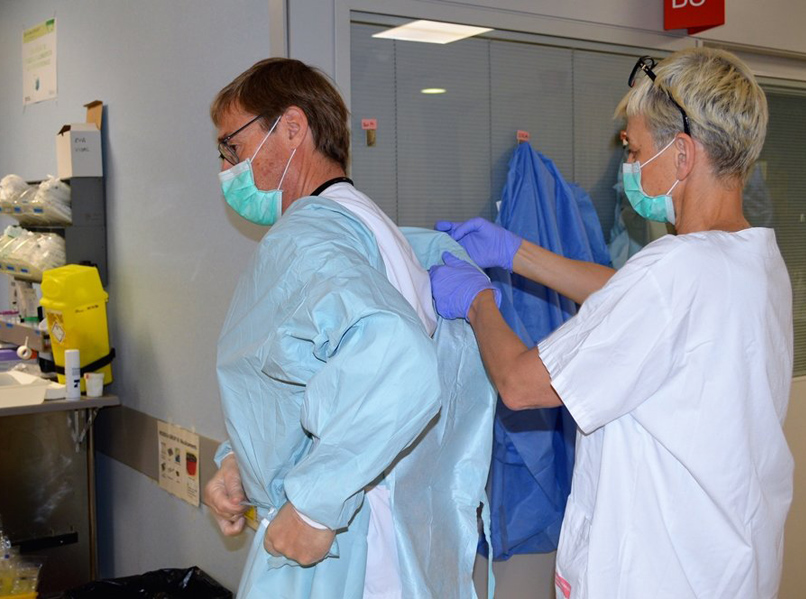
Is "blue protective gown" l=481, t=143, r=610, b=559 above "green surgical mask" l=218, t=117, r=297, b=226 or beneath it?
beneath

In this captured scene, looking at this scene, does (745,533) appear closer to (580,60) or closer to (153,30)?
(580,60)

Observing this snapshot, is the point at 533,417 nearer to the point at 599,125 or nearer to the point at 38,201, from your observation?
the point at 599,125

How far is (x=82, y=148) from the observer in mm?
3186

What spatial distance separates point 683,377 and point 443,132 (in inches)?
46.3

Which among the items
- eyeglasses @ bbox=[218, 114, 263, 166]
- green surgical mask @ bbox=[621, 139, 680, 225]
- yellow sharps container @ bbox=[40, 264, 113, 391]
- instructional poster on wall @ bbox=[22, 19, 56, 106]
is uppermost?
instructional poster on wall @ bbox=[22, 19, 56, 106]

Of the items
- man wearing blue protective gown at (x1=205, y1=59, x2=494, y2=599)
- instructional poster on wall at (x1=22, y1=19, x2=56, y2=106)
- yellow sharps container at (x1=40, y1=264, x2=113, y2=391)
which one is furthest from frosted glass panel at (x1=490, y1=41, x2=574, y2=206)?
instructional poster on wall at (x1=22, y1=19, x2=56, y2=106)

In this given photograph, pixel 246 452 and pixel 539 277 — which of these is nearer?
pixel 246 452

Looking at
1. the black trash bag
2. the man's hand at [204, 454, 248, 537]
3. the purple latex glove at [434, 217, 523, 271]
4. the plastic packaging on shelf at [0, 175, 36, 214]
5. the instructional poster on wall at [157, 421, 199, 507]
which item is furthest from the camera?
the plastic packaging on shelf at [0, 175, 36, 214]

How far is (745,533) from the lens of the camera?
1425 mm

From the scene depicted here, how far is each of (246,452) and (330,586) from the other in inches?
9.9

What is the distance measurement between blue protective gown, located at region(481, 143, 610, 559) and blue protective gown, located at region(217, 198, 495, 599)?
2.24ft

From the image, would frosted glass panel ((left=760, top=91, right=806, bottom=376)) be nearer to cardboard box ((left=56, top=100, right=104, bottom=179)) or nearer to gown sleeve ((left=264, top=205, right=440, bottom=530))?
gown sleeve ((left=264, top=205, right=440, bottom=530))

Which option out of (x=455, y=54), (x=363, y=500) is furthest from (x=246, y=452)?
(x=455, y=54)

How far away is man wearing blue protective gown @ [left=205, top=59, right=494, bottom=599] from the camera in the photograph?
1265 mm
